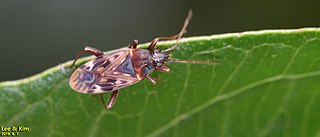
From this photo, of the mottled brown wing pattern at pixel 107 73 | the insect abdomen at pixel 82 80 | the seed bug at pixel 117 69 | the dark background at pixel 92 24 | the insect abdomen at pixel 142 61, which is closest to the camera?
the insect abdomen at pixel 82 80

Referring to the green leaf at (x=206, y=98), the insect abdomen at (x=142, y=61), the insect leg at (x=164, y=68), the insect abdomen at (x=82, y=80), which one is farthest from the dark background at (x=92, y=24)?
the green leaf at (x=206, y=98)

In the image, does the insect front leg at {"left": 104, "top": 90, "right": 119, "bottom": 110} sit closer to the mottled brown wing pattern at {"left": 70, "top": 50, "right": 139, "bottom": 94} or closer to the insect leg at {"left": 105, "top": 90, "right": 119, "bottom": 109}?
the insect leg at {"left": 105, "top": 90, "right": 119, "bottom": 109}

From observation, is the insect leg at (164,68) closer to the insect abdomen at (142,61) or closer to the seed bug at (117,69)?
the seed bug at (117,69)

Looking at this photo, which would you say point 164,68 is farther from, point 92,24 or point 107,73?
point 92,24

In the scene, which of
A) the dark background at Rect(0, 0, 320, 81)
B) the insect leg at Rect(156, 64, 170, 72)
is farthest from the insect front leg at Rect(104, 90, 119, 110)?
the dark background at Rect(0, 0, 320, 81)

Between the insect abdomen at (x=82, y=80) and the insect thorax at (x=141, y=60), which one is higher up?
the insect thorax at (x=141, y=60)

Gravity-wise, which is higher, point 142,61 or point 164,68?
point 142,61

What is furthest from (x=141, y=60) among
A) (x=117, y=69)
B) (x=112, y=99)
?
(x=112, y=99)
